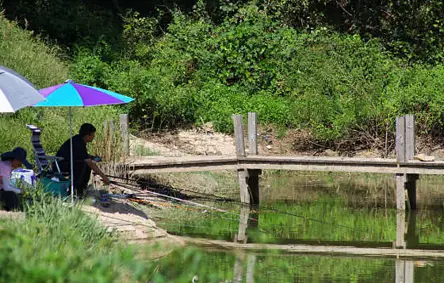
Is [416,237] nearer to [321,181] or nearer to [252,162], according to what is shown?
[252,162]

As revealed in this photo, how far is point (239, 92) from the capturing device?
74.9 ft

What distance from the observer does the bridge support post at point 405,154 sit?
16.6 meters

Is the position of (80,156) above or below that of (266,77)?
below

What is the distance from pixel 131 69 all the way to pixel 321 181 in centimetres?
480

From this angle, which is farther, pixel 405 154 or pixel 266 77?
pixel 266 77

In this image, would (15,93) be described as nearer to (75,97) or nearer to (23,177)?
(75,97)

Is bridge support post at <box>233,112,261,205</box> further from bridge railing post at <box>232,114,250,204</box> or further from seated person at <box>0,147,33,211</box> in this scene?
seated person at <box>0,147,33,211</box>

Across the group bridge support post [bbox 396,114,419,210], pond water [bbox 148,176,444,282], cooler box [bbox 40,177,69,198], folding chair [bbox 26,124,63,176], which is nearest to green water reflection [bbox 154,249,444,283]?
pond water [bbox 148,176,444,282]

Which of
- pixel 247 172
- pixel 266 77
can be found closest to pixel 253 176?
pixel 247 172

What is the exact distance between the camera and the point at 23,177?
13000 mm

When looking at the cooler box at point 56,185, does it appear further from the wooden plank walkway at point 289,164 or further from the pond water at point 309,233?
the wooden plank walkway at point 289,164

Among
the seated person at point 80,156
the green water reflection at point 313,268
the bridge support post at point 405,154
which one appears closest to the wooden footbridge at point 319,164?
the bridge support post at point 405,154

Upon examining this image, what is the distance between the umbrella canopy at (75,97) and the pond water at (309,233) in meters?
2.30

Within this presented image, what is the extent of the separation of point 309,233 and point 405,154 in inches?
108
